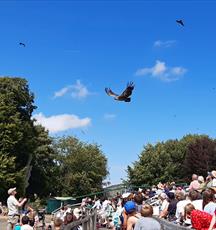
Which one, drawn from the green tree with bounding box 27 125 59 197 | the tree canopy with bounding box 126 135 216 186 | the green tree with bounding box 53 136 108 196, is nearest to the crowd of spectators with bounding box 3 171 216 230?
the green tree with bounding box 27 125 59 197

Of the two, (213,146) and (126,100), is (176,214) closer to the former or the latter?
(126,100)

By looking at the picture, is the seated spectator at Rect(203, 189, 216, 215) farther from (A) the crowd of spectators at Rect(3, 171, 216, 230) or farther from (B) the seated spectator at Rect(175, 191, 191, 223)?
(B) the seated spectator at Rect(175, 191, 191, 223)

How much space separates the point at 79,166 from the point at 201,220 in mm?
85558

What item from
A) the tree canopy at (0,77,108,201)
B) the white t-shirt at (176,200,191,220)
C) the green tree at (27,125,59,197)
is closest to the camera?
the white t-shirt at (176,200,191,220)

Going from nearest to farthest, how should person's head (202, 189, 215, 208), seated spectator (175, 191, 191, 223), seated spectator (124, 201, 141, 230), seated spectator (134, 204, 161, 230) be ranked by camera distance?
seated spectator (134, 204, 161, 230)
seated spectator (124, 201, 141, 230)
person's head (202, 189, 215, 208)
seated spectator (175, 191, 191, 223)

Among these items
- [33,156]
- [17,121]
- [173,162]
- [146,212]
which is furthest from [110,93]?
[173,162]

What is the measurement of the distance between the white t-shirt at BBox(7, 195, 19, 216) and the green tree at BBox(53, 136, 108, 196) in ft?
231

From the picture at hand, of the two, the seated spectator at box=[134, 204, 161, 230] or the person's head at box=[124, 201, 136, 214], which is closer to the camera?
the seated spectator at box=[134, 204, 161, 230]

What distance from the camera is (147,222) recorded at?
8992mm

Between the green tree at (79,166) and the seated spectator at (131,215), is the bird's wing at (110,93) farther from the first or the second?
the green tree at (79,166)

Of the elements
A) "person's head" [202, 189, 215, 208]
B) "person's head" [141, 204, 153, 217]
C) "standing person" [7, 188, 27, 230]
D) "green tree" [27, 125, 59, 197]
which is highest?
"green tree" [27, 125, 59, 197]

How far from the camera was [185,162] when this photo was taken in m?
82.1

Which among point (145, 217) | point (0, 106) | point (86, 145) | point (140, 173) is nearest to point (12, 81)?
point (0, 106)

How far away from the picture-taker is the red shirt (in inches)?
367
